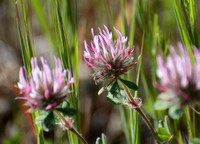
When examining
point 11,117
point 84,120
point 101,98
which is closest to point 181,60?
point 84,120

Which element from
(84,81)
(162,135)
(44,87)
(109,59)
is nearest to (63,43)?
(109,59)

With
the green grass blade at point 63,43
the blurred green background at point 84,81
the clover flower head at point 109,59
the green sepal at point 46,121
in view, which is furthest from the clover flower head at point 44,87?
the blurred green background at point 84,81

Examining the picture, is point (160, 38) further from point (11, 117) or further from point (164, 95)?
point (11, 117)

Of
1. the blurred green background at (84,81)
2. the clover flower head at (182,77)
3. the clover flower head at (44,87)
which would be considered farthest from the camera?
the blurred green background at (84,81)

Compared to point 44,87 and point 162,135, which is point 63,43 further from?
point 162,135

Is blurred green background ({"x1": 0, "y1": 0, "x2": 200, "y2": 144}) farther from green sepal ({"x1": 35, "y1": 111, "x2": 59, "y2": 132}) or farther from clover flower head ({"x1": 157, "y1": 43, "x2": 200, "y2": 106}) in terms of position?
clover flower head ({"x1": 157, "y1": 43, "x2": 200, "y2": 106})

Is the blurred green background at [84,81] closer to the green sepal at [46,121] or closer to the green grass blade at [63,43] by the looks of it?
the green grass blade at [63,43]

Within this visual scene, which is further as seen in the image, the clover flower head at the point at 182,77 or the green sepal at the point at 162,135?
the green sepal at the point at 162,135

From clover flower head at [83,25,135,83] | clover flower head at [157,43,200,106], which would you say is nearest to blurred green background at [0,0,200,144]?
clover flower head at [83,25,135,83]

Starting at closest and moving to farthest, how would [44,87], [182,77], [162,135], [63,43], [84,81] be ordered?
[182,77] < [44,87] < [162,135] < [63,43] < [84,81]
